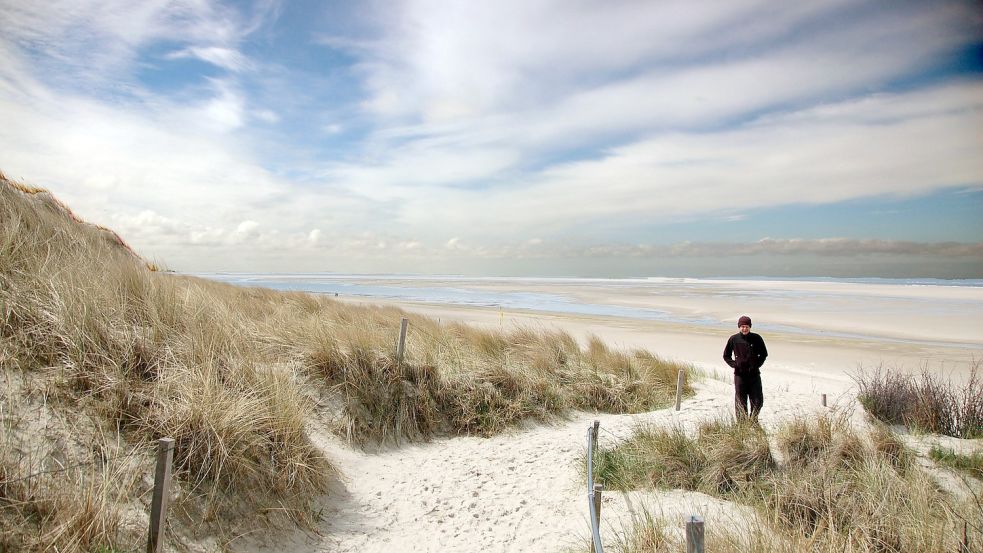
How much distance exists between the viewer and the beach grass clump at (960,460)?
6523 millimetres

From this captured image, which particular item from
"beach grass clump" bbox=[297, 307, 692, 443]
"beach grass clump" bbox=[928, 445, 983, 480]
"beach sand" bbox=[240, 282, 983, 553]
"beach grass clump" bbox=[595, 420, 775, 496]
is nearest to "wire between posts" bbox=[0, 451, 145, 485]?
"beach sand" bbox=[240, 282, 983, 553]

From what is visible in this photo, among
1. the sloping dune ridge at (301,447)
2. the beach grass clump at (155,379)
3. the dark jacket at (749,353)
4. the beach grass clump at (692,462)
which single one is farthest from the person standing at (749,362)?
Result: the beach grass clump at (155,379)

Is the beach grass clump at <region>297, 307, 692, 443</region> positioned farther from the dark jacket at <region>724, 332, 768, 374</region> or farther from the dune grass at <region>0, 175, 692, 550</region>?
the dark jacket at <region>724, 332, 768, 374</region>

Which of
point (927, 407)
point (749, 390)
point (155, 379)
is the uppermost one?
point (155, 379)

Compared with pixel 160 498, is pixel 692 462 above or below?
below

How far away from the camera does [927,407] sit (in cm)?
881

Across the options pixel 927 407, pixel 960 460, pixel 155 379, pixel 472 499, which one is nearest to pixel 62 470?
pixel 155 379

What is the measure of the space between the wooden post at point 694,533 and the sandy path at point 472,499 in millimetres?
2246

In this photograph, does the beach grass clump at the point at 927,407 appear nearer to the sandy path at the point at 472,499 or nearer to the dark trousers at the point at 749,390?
the dark trousers at the point at 749,390

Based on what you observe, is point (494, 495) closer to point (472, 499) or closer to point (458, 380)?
point (472, 499)

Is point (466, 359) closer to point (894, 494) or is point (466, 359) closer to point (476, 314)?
point (894, 494)

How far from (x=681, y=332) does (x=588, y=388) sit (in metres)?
15.3

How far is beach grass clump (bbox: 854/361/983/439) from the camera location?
8.69 metres

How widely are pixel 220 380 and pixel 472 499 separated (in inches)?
129
